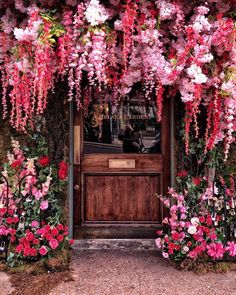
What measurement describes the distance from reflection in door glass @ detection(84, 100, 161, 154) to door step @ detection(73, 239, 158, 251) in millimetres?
1240

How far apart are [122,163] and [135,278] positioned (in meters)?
1.77

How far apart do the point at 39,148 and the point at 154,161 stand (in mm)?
1615

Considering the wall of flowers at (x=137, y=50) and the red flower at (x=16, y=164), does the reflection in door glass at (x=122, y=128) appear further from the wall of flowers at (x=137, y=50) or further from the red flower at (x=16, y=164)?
the wall of flowers at (x=137, y=50)

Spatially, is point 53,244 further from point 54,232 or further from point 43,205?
point 43,205

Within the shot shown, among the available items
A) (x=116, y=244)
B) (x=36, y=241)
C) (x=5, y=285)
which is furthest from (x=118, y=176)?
(x=5, y=285)

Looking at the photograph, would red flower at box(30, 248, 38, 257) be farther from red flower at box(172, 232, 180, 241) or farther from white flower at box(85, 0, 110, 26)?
white flower at box(85, 0, 110, 26)

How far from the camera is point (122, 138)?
552 cm

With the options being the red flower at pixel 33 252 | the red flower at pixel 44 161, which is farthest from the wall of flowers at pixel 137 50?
the red flower at pixel 33 252

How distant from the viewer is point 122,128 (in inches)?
217

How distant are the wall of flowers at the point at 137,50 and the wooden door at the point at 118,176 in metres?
1.13

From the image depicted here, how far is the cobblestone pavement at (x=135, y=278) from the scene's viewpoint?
3852 millimetres

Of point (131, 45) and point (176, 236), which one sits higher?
point (131, 45)

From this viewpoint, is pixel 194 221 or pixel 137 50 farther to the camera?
pixel 194 221

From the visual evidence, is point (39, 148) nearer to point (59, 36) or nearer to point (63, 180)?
point (63, 180)
